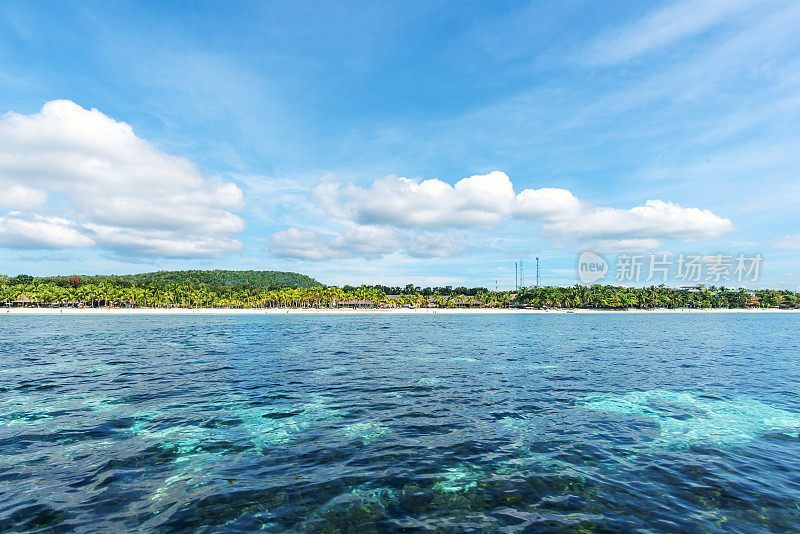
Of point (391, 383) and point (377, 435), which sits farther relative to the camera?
point (391, 383)

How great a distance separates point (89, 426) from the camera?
724 inches

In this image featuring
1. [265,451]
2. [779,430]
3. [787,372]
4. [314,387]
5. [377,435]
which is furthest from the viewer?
[787,372]

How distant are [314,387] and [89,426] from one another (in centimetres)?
1277

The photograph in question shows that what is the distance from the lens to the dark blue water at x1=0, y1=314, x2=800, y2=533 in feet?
35.6

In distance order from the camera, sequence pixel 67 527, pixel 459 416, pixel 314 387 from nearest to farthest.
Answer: pixel 67 527 < pixel 459 416 < pixel 314 387

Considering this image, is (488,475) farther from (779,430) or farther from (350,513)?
(779,430)

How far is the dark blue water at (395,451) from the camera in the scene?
35.6 feet

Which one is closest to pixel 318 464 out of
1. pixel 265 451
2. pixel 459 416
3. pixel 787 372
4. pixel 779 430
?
pixel 265 451

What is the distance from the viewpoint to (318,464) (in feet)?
46.6

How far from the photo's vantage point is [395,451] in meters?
15.6

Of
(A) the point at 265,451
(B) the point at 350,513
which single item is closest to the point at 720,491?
(B) the point at 350,513

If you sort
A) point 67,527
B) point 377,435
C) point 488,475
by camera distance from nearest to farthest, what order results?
1. point 67,527
2. point 488,475
3. point 377,435

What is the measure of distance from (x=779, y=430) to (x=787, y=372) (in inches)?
951

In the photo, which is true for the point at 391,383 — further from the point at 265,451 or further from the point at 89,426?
the point at 89,426
